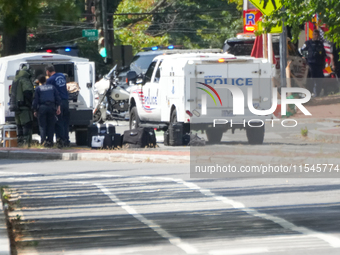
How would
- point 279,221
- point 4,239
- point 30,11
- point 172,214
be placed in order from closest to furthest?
point 4,239
point 30,11
point 279,221
point 172,214

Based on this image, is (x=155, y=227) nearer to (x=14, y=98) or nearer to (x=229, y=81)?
(x=229, y=81)

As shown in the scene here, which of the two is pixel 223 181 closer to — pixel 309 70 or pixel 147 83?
pixel 147 83

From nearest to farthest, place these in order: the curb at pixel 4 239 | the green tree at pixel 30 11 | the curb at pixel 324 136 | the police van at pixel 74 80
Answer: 1. the curb at pixel 4 239
2. the green tree at pixel 30 11
3. the curb at pixel 324 136
4. the police van at pixel 74 80

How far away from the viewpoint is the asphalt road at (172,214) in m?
6.71

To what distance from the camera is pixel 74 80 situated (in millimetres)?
18875

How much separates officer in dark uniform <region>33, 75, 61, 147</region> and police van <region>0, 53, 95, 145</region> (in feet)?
3.36

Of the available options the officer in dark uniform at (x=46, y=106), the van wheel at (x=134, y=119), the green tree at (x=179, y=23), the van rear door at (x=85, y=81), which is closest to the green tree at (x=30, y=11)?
the officer in dark uniform at (x=46, y=106)

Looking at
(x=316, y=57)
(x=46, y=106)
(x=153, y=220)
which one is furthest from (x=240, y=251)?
(x=316, y=57)

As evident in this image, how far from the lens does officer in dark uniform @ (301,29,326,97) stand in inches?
902

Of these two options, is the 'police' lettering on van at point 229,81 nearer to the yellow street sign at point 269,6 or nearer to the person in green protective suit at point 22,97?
the yellow street sign at point 269,6

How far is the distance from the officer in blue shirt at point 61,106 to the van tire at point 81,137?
1.17 m

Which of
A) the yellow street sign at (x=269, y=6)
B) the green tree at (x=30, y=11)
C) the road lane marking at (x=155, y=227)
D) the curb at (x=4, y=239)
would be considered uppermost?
the yellow street sign at (x=269, y=6)

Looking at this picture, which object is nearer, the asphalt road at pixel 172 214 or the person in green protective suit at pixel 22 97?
the asphalt road at pixel 172 214

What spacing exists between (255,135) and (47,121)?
468 cm
